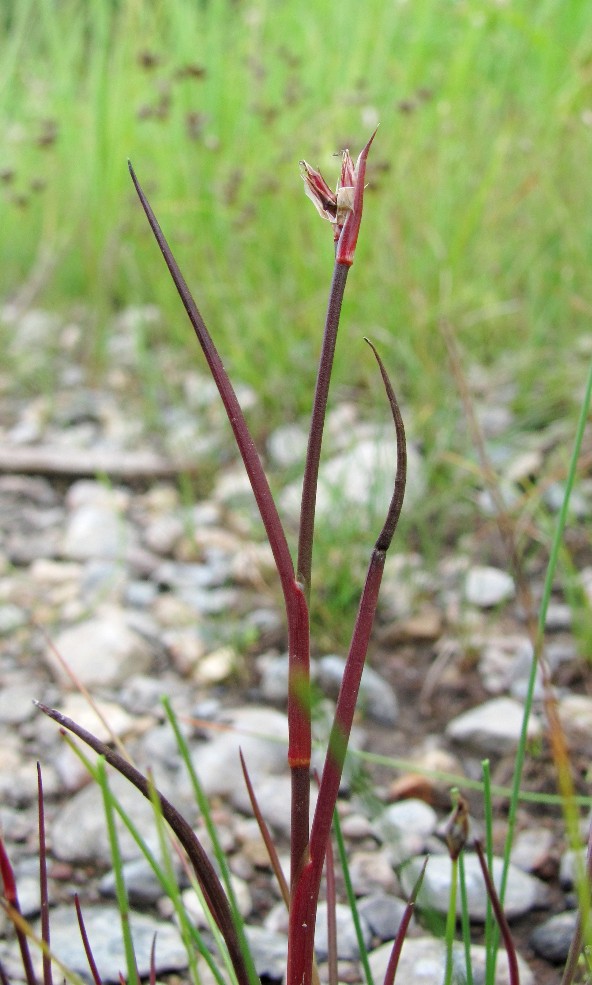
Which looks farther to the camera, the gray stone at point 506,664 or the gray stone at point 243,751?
the gray stone at point 506,664

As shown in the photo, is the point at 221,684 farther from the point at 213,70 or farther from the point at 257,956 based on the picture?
the point at 213,70

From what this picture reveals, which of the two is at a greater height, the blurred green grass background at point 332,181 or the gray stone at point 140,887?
the blurred green grass background at point 332,181

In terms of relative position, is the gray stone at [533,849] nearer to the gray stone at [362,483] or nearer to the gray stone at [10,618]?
the gray stone at [362,483]

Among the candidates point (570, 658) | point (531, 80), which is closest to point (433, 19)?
point (531, 80)

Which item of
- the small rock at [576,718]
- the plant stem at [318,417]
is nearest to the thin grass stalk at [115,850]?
the plant stem at [318,417]

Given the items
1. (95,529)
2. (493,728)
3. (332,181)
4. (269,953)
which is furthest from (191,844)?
(332,181)

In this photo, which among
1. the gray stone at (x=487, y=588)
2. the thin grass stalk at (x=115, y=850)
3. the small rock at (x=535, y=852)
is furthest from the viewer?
the gray stone at (x=487, y=588)

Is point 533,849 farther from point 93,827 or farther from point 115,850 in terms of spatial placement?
point 115,850
